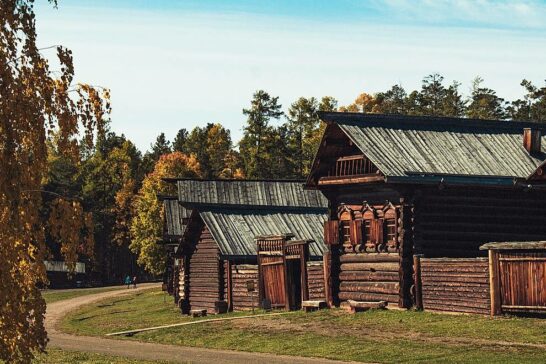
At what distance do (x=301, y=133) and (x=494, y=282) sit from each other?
88700 mm

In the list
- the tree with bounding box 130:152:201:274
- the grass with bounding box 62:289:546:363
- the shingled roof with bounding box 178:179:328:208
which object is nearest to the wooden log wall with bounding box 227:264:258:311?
the grass with bounding box 62:289:546:363

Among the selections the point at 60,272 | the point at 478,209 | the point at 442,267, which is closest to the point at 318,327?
the point at 442,267

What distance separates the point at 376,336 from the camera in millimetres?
29297

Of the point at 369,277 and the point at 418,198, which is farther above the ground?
the point at 418,198

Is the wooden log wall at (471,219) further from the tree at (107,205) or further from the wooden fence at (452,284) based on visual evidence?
the tree at (107,205)

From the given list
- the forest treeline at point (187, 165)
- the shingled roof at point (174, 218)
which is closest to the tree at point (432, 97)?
the forest treeline at point (187, 165)

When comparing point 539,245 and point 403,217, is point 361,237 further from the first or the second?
point 539,245

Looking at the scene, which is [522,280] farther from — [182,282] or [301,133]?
[301,133]

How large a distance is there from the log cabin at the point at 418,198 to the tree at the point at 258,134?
2731 inches

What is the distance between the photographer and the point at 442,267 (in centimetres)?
3344

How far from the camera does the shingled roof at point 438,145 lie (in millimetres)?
36750

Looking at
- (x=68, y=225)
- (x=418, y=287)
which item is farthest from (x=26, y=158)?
(x=418, y=287)

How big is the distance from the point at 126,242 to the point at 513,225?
85.9 metres

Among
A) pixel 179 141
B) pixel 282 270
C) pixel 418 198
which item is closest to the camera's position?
pixel 418 198
